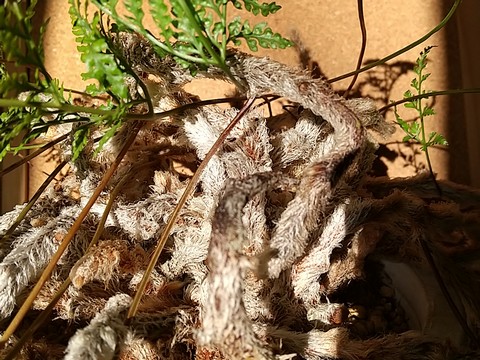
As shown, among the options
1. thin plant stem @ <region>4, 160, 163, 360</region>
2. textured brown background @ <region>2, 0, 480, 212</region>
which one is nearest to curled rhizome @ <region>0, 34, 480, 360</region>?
thin plant stem @ <region>4, 160, 163, 360</region>

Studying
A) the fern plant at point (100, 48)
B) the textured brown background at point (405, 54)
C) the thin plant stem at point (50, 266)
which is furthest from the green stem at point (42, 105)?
the textured brown background at point (405, 54)

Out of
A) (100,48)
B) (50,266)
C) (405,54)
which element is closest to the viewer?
(100,48)

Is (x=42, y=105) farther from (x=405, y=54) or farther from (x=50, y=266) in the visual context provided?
(x=405, y=54)

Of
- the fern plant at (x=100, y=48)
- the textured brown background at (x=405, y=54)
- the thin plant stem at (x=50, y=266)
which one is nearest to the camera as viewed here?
the fern plant at (x=100, y=48)

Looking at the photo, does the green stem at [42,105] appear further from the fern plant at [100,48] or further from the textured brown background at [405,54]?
the textured brown background at [405,54]

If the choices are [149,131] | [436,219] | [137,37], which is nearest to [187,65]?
[137,37]

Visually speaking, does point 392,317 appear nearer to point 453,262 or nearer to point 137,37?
point 453,262

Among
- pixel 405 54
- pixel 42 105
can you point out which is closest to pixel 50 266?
pixel 42 105
